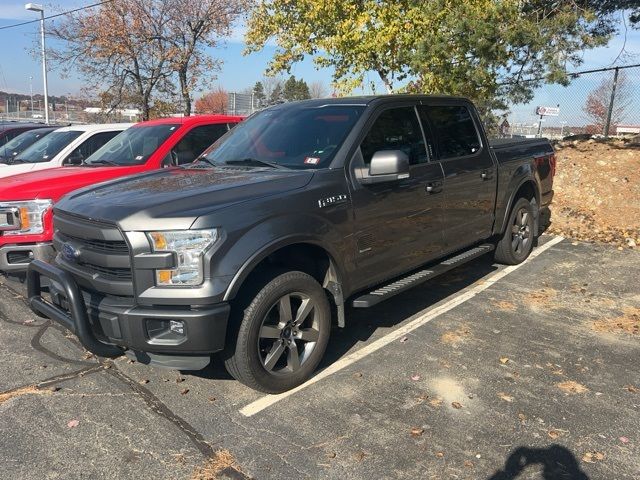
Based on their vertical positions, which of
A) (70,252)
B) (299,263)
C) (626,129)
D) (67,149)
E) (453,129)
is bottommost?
(299,263)

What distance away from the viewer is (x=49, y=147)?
870 centimetres

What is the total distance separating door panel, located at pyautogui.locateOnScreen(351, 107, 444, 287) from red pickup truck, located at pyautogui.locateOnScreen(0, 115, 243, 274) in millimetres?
2928

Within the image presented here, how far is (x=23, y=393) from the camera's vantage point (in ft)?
12.3

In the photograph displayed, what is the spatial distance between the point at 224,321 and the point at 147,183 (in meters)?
1.34

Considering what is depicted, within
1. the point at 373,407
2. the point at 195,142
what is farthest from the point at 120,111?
the point at 373,407

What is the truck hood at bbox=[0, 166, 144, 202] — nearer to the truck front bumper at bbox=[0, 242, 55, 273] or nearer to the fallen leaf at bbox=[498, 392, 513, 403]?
the truck front bumper at bbox=[0, 242, 55, 273]

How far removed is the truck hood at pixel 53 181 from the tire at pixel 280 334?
305cm

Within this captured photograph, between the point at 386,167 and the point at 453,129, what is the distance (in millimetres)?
1799

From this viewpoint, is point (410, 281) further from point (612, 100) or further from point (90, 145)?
point (612, 100)

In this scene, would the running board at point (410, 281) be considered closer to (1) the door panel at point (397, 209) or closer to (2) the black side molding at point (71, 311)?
(1) the door panel at point (397, 209)

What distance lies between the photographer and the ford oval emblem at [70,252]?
354 centimetres

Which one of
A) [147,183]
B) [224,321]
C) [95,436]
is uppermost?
[147,183]

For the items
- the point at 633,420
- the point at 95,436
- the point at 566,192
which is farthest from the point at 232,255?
the point at 566,192

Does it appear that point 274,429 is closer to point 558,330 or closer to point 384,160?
point 384,160
